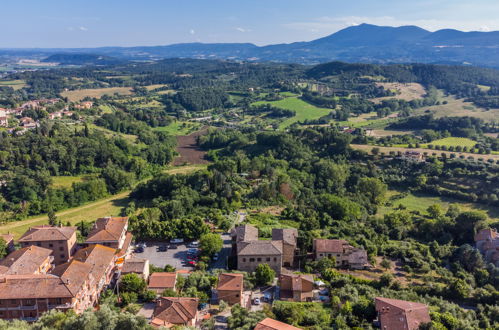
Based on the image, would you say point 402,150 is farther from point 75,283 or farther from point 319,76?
point 319,76

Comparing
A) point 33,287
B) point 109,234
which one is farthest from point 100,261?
point 33,287

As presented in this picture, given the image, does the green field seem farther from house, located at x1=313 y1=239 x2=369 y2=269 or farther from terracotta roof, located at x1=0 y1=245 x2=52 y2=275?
terracotta roof, located at x1=0 y1=245 x2=52 y2=275

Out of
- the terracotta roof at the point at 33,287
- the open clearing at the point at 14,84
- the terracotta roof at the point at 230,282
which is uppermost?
the open clearing at the point at 14,84

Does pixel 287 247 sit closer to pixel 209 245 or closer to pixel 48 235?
pixel 209 245

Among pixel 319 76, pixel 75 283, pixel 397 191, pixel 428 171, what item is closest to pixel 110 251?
pixel 75 283

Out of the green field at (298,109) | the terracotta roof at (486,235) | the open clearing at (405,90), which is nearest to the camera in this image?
the terracotta roof at (486,235)

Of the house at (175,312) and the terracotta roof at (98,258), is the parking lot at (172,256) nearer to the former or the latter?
the terracotta roof at (98,258)

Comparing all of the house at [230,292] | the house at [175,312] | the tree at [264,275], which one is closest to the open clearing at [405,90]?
the tree at [264,275]

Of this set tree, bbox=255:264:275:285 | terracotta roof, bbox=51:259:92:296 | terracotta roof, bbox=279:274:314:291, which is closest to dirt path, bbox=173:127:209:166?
tree, bbox=255:264:275:285
